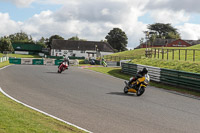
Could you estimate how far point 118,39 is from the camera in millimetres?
127875

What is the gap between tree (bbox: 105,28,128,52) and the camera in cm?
12656

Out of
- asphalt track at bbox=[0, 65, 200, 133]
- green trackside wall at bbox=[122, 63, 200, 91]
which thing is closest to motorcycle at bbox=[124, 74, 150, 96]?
asphalt track at bbox=[0, 65, 200, 133]

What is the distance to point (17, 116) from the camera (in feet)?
23.9

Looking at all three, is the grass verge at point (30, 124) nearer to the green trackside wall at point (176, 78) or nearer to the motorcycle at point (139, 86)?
the motorcycle at point (139, 86)

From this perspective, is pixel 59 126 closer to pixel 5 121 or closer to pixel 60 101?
pixel 5 121

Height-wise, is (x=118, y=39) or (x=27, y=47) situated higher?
(x=118, y=39)

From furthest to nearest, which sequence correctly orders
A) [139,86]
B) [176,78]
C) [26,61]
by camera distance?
[26,61]
[176,78]
[139,86]

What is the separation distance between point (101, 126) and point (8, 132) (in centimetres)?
258

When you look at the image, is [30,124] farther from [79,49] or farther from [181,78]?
[79,49]

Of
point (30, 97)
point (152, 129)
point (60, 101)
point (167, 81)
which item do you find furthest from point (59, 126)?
point (167, 81)

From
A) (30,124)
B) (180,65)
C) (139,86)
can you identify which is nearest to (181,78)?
(139,86)

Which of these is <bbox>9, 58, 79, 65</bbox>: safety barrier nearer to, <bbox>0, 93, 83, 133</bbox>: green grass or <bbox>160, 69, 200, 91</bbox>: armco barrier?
<bbox>160, 69, 200, 91</bbox>: armco barrier

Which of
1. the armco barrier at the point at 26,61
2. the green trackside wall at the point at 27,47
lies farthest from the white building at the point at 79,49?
the armco barrier at the point at 26,61

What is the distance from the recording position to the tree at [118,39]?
12656 centimetres
